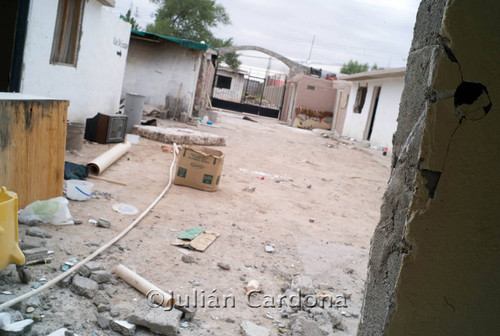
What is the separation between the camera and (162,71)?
1520 cm

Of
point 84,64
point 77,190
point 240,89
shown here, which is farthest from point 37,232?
point 240,89

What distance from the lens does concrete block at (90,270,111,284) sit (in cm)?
288

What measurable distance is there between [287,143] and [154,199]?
9.44 metres

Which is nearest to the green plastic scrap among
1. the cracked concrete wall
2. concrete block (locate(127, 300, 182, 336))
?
concrete block (locate(127, 300, 182, 336))

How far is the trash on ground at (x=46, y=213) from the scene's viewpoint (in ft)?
12.0

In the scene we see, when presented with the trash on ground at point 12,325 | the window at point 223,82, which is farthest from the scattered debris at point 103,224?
the window at point 223,82

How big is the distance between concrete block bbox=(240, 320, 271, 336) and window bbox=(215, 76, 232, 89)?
111 feet

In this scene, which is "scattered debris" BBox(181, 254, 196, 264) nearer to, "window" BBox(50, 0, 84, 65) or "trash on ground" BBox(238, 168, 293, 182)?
"trash on ground" BBox(238, 168, 293, 182)

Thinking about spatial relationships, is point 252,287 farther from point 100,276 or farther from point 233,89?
point 233,89

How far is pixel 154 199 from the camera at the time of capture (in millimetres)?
5215

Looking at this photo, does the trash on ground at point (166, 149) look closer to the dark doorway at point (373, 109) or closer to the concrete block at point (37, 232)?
the concrete block at point (37, 232)

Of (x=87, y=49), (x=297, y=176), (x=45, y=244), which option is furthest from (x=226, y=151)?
(x=45, y=244)

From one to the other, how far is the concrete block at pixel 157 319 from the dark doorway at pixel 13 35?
4916 millimetres

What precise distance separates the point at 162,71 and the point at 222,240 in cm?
1211
